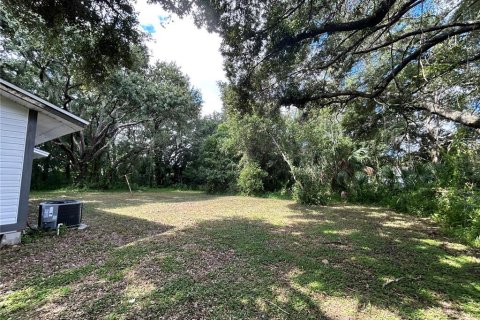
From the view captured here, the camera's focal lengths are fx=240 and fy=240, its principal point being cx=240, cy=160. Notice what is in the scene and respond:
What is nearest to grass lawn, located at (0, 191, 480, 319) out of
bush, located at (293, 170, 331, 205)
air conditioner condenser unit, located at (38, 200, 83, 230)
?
air conditioner condenser unit, located at (38, 200, 83, 230)

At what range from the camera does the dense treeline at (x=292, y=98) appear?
3.87 metres

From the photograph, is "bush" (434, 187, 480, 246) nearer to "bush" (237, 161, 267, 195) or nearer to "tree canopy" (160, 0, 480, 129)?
"tree canopy" (160, 0, 480, 129)

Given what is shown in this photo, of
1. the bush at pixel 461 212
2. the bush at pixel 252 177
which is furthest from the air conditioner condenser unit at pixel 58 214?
the bush at pixel 252 177

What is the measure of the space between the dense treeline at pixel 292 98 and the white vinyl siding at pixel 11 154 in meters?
1.22

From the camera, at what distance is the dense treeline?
3871 mm

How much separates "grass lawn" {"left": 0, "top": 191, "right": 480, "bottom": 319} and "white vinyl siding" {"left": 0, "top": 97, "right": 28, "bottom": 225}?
662 mm

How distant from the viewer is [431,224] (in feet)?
20.7

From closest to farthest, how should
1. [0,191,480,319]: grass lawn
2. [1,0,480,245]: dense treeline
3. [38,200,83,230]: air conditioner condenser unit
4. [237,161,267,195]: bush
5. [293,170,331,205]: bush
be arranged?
[0,191,480,319]: grass lawn → [1,0,480,245]: dense treeline → [38,200,83,230]: air conditioner condenser unit → [293,170,331,205]: bush → [237,161,267,195]: bush

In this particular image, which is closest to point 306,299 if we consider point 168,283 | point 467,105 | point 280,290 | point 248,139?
point 280,290

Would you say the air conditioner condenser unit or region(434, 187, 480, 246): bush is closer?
the air conditioner condenser unit

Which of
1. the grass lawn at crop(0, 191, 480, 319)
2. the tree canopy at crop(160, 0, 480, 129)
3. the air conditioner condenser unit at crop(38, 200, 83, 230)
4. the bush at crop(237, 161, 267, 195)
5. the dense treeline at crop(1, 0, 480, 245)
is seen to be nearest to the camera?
the grass lawn at crop(0, 191, 480, 319)

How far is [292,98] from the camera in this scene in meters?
5.43

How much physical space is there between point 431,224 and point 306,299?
5.77 m

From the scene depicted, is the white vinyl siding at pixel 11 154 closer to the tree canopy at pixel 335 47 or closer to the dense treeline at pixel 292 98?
the dense treeline at pixel 292 98
